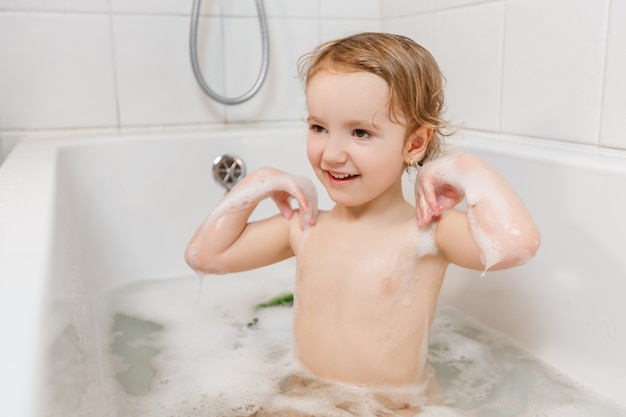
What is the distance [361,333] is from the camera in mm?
836

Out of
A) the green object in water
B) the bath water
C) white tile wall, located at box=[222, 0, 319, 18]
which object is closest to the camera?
the bath water

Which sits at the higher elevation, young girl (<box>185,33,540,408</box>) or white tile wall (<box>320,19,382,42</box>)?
white tile wall (<box>320,19,382,42</box>)

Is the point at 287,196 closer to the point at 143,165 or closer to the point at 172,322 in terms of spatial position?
the point at 172,322

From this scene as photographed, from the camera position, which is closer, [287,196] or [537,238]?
[537,238]

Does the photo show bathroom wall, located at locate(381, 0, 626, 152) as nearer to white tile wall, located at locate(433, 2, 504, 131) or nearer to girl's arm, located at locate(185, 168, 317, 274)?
white tile wall, located at locate(433, 2, 504, 131)

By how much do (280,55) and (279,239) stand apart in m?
0.89

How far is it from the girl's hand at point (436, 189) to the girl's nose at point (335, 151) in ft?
0.38

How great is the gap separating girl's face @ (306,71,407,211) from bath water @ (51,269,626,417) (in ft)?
0.93

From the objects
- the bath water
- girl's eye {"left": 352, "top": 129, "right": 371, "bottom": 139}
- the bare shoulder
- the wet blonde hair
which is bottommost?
the bath water

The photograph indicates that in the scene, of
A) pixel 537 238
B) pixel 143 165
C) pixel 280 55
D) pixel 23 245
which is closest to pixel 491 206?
pixel 537 238

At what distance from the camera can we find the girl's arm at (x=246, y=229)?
3.01ft

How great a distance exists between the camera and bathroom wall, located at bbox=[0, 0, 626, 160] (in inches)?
42.1

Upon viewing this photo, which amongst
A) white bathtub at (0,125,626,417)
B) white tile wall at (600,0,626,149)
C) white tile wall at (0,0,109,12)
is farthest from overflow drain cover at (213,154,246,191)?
white tile wall at (600,0,626,149)

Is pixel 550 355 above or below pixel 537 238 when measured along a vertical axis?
below
